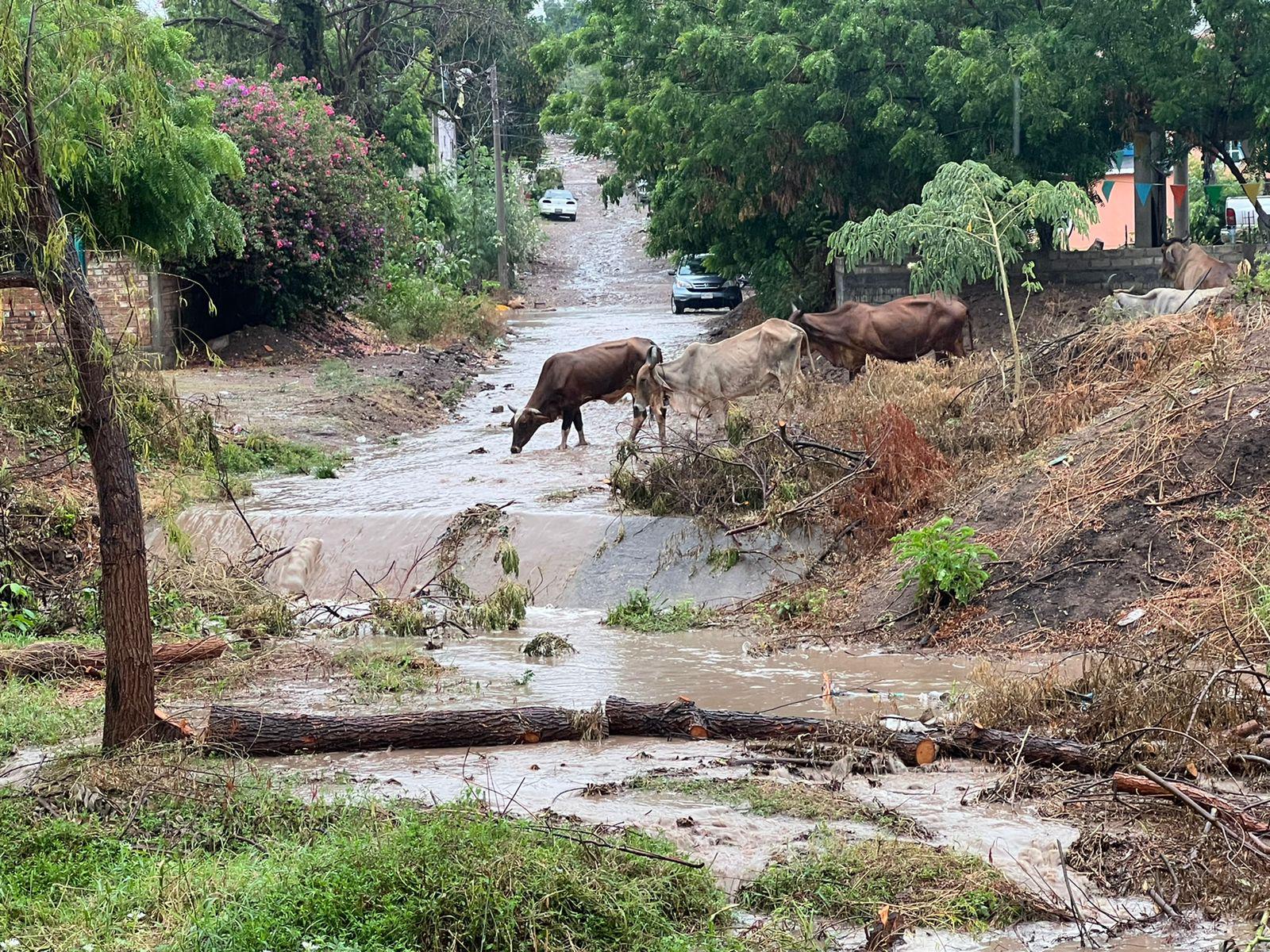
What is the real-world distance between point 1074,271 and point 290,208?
13.4 metres

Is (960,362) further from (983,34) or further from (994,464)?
(983,34)

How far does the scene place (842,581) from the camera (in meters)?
12.0

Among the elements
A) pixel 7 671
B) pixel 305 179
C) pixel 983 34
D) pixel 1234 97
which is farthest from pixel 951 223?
pixel 305 179

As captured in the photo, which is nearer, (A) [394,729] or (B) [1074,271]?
(A) [394,729]

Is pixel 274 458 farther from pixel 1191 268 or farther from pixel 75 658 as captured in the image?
pixel 1191 268

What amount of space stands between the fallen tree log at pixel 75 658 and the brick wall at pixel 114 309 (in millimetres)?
9259

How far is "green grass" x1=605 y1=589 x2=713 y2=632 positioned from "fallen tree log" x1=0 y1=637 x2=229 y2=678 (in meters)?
3.21

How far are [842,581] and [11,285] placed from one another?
7220 mm

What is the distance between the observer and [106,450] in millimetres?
6938

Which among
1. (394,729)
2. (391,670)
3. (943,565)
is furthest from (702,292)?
(394,729)

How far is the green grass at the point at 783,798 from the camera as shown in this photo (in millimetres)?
6633

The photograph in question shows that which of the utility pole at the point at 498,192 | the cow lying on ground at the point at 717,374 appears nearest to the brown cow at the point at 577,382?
the cow lying on ground at the point at 717,374

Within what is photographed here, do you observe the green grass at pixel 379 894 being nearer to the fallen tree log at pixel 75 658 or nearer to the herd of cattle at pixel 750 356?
the fallen tree log at pixel 75 658

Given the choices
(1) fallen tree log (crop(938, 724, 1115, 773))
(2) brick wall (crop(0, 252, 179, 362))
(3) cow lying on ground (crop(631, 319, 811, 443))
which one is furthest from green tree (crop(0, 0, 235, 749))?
(2) brick wall (crop(0, 252, 179, 362))
